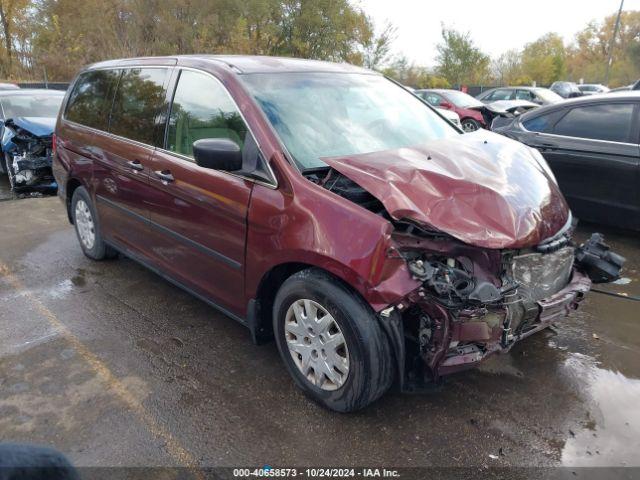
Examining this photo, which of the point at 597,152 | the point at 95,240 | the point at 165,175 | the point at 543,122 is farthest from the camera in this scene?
the point at 543,122

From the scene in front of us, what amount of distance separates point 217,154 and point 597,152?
4.34m

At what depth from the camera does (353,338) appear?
2514mm

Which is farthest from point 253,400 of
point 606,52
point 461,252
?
point 606,52

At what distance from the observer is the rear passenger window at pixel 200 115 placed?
3131 millimetres

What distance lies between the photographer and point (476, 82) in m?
35.5

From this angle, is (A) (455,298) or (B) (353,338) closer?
(A) (455,298)

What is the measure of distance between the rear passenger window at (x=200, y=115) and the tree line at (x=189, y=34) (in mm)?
23930

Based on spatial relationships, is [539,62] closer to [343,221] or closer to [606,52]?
[606,52]

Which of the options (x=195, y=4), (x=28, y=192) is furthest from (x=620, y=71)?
(x=28, y=192)

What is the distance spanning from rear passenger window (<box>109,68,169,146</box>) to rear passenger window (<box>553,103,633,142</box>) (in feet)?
14.4

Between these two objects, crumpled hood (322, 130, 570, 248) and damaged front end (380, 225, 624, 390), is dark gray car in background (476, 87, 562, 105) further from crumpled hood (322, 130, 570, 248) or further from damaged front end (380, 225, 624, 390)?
damaged front end (380, 225, 624, 390)

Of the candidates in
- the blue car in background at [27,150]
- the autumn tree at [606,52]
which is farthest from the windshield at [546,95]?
the autumn tree at [606,52]

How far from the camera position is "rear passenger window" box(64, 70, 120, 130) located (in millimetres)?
4434

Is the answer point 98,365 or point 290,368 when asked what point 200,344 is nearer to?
point 98,365
